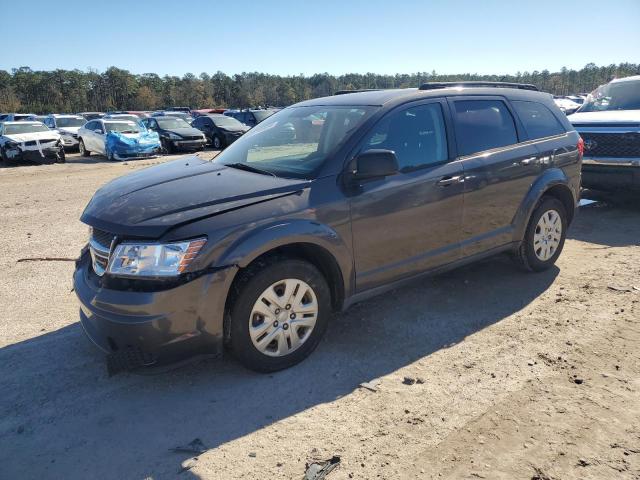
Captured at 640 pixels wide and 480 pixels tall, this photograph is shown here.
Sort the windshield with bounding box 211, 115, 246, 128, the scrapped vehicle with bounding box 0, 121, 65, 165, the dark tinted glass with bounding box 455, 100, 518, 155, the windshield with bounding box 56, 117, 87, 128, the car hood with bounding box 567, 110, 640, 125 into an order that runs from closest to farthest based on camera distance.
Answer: the dark tinted glass with bounding box 455, 100, 518, 155 → the car hood with bounding box 567, 110, 640, 125 → the scrapped vehicle with bounding box 0, 121, 65, 165 → the windshield with bounding box 211, 115, 246, 128 → the windshield with bounding box 56, 117, 87, 128

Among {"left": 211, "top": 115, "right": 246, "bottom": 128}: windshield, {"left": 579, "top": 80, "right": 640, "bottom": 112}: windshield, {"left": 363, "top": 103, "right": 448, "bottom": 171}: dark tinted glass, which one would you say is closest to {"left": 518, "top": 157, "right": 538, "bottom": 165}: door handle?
{"left": 363, "top": 103, "right": 448, "bottom": 171}: dark tinted glass

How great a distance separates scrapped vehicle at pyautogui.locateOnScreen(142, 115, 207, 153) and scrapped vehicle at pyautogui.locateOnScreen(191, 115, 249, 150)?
152cm

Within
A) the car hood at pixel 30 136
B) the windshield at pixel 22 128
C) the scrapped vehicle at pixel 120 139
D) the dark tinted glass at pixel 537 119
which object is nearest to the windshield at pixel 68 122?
the scrapped vehicle at pixel 120 139

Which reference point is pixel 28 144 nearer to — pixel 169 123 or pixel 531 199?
pixel 169 123

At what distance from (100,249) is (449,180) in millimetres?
2678

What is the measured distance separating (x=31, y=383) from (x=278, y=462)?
6.13 ft

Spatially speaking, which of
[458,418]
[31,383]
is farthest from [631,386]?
[31,383]

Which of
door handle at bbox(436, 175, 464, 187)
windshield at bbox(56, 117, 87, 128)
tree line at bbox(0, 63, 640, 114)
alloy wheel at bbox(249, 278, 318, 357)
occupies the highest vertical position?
tree line at bbox(0, 63, 640, 114)

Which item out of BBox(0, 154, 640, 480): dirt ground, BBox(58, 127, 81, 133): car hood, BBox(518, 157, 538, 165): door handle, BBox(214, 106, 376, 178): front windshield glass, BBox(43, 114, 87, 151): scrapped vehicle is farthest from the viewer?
BBox(58, 127, 81, 133): car hood

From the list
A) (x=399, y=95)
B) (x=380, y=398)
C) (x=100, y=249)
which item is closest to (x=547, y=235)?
(x=399, y=95)

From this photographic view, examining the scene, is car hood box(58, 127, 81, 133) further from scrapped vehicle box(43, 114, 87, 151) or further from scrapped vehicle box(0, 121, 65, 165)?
scrapped vehicle box(0, 121, 65, 165)

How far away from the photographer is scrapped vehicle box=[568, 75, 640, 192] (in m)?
7.22

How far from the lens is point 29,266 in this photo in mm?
5645

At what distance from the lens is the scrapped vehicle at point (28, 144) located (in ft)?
56.9
